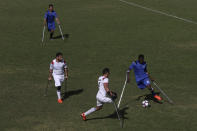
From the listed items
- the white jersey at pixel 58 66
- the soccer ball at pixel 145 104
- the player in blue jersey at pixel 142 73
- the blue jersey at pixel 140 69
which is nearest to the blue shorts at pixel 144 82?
the player in blue jersey at pixel 142 73

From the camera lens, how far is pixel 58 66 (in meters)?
22.0

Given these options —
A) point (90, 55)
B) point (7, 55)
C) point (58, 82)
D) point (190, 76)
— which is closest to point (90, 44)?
point (90, 55)

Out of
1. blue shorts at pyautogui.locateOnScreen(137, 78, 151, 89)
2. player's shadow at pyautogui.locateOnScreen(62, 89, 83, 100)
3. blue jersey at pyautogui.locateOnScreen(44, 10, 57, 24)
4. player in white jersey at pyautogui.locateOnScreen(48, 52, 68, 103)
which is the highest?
blue jersey at pyautogui.locateOnScreen(44, 10, 57, 24)

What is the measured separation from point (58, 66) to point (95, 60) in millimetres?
8329

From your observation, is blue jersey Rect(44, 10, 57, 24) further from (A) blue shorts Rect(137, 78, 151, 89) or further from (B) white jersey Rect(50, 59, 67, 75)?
(A) blue shorts Rect(137, 78, 151, 89)

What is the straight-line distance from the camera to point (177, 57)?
1214 inches

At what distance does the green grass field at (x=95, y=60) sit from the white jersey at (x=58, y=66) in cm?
158

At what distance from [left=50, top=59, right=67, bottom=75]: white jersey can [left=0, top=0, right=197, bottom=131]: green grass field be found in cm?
158

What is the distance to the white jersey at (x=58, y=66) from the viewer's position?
21922 millimetres

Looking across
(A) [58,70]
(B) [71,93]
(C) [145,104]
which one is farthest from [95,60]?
(C) [145,104]

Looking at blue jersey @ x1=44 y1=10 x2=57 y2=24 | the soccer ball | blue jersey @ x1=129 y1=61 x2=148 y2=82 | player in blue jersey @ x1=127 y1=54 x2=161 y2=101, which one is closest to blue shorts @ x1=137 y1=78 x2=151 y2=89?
player in blue jersey @ x1=127 y1=54 x2=161 y2=101

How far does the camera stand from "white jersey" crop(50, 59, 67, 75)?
2192cm

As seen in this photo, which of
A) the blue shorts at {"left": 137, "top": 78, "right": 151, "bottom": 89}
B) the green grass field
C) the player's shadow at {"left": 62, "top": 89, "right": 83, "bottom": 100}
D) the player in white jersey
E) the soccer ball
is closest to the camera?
the green grass field

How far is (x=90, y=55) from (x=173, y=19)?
13.8 meters
